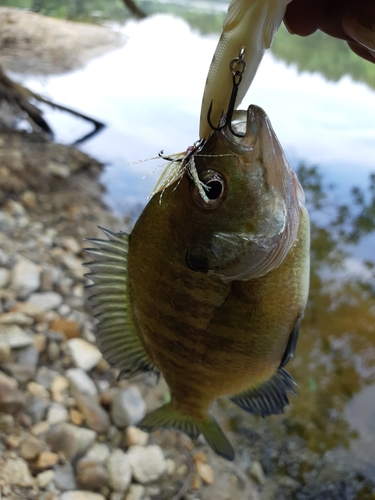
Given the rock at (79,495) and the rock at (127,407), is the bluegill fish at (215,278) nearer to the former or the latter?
the rock at (79,495)

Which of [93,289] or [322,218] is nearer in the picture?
[93,289]

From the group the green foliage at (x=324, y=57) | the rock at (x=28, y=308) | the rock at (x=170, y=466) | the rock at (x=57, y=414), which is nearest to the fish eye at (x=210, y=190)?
the rock at (x=57, y=414)

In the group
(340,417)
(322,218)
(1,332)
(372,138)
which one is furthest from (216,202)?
(372,138)

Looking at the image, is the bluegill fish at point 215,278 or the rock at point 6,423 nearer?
the bluegill fish at point 215,278

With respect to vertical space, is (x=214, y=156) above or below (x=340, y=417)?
→ above

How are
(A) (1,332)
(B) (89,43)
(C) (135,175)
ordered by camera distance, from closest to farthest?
(A) (1,332) < (C) (135,175) < (B) (89,43)

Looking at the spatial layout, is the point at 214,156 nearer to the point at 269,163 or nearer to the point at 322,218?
the point at 269,163

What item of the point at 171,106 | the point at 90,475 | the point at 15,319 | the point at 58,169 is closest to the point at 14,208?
the point at 58,169
